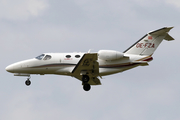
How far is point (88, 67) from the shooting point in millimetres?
34875

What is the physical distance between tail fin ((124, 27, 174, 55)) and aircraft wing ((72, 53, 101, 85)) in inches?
140

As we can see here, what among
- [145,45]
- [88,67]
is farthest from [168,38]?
[88,67]

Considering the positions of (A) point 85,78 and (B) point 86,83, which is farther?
(B) point 86,83

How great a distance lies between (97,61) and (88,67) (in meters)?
0.92

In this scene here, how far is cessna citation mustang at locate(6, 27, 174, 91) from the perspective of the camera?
35.2 metres

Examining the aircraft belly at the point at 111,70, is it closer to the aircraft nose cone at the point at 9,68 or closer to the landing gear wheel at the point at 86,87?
the landing gear wheel at the point at 86,87

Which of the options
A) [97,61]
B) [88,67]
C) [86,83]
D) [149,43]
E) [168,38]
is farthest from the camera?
[86,83]

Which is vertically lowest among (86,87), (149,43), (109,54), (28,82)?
(86,87)

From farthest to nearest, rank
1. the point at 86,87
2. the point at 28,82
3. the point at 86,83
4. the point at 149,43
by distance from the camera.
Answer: the point at 28,82 < the point at 86,87 < the point at 86,83 < the point at 149,43

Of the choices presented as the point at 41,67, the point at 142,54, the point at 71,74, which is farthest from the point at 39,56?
the point at 142,54

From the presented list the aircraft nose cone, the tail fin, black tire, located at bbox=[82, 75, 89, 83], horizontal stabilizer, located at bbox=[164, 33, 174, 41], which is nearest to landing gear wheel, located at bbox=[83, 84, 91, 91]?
black tire, located at bbox=[82, 75, 89, 83]

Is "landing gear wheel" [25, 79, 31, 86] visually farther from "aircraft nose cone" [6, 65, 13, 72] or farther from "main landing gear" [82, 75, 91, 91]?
"main landing gear" [82, 75, 91, 91]

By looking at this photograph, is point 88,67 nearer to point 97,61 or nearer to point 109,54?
point 97,61

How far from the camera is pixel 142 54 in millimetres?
36250
